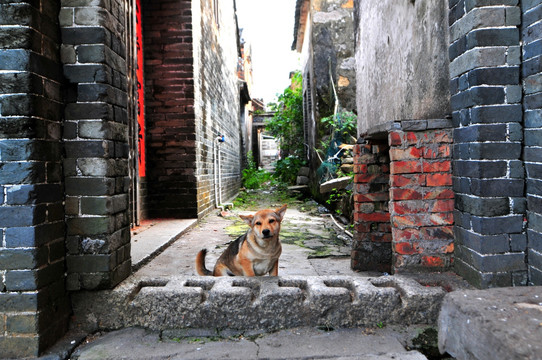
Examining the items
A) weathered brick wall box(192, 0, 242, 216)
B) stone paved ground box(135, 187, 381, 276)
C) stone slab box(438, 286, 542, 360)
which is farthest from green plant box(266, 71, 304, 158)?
stone slab box(438, 286, 542, 360)

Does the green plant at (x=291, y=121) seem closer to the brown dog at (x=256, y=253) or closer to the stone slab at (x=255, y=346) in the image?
the brown dog at (x=256, y=253)

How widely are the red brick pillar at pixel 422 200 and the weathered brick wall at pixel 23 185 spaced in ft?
7.85

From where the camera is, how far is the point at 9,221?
228 cm

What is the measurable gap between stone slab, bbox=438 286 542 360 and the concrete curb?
942 millimetres

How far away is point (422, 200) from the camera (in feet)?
9.75

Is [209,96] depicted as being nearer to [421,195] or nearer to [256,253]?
[256,253]

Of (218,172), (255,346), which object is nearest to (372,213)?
(255,346)

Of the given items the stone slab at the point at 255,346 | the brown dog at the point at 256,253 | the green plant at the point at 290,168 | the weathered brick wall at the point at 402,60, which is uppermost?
the weathered brick wall at the point at 402,60

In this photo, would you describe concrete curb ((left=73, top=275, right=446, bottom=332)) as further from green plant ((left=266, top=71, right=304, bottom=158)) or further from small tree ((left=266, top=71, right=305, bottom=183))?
green plant ((left=266, top=71, right=304, bottom=158))

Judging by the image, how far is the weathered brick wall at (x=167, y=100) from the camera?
22.2ft

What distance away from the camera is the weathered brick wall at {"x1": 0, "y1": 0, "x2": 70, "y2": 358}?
7.41ft

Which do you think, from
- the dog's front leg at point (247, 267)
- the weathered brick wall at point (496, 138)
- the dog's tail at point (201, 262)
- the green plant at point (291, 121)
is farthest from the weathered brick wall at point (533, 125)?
the green plant at point (291, 121)

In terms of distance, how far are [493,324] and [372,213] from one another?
97.5 inches

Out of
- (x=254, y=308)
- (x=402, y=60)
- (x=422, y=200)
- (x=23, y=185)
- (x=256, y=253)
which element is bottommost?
(x=254, y=308)
